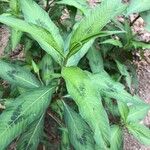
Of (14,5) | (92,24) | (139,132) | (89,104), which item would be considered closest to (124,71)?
(139,132)

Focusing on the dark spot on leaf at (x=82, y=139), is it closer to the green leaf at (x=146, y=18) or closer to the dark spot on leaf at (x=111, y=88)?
the dark spot on leaf at (x=111, y=88)

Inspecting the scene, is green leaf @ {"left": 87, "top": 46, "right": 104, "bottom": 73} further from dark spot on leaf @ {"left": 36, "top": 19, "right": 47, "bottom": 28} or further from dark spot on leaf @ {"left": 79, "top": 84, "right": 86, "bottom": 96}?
dark spot on leaf @ {"left": 79, "top": 84, "right": 86, "bottom": 96}

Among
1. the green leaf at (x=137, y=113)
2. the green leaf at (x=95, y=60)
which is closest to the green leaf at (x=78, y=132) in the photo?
the green leaf at (x=137, y=113)

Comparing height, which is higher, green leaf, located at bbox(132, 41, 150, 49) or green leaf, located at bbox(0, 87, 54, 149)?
green leaf, located at bbox(132, 41, 150, 49)

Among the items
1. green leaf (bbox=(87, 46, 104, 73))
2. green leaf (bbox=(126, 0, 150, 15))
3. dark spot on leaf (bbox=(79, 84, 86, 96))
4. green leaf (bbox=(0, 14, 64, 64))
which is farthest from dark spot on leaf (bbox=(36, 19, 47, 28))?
green leaf (bbox=(126, 0, 150, 15))

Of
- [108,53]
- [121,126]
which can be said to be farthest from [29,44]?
[121,126]

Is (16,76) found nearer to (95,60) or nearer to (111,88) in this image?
(111,88)

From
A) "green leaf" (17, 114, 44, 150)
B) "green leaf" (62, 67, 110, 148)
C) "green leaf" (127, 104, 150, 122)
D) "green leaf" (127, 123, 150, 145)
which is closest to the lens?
"green leaf" (62, 67, 110, 148)

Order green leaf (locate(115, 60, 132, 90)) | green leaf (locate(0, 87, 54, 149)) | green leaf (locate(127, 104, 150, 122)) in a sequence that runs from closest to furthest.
Result: green leaf (locate(0, 87, 54, 149)), green leaf (locate(127, 104, 150, 122)), green leaf (locate(115, 60, 132, 90))
